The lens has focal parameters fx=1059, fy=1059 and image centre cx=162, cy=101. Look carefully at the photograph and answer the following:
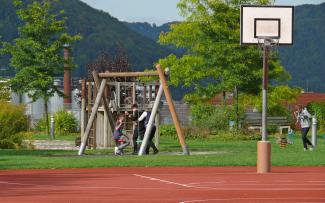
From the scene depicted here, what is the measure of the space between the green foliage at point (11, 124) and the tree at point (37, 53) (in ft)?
61.1

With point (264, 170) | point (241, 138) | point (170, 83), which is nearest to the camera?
point (264, 170)

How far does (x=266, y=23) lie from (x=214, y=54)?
30503mm

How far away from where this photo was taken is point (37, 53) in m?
61.8

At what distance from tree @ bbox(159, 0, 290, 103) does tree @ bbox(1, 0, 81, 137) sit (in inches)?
290

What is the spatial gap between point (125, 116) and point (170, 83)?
79.3 feet

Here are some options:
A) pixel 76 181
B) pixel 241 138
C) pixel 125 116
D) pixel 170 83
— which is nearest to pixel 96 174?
pixel 76 181

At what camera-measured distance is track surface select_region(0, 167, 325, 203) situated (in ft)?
64.2

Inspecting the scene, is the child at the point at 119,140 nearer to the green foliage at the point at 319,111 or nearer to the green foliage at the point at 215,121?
the green foliage at the point at 215,121

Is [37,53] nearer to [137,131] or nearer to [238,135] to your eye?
Answer: [238,135]

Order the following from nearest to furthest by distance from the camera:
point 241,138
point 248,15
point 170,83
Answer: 1. point 248,15
2. point 241,138
3. point 170,83

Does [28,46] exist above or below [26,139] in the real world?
above

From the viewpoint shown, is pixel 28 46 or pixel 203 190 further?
pixel 28 46

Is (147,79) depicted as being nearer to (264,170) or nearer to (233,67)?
(233,67)

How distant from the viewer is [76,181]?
24797mm
